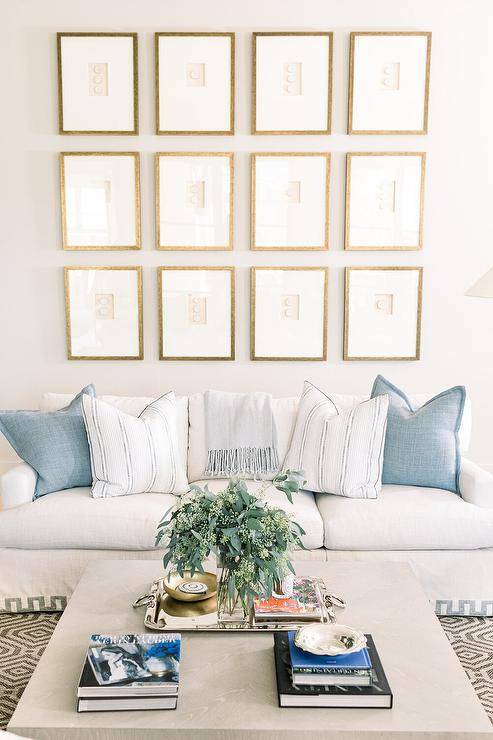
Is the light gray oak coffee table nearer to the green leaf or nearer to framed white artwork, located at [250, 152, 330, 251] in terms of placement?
the green leaf

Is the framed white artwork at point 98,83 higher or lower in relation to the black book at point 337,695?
higher

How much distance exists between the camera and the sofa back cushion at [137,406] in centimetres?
343

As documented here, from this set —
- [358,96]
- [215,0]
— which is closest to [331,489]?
[358,96]

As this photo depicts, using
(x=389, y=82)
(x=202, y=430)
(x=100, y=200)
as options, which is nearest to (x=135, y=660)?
(x=202, y=430)

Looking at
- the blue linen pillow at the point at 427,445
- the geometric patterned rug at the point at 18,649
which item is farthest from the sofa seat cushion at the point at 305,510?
the geometric patterned rug at the point at 18,649

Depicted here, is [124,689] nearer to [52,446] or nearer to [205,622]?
[205,622]

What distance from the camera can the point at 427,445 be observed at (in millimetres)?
3199

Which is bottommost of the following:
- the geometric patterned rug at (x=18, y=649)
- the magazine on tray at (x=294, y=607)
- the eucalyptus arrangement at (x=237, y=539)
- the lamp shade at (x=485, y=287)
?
the geometric patterned rug at (x=18, y=649)

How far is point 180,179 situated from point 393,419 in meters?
1.80

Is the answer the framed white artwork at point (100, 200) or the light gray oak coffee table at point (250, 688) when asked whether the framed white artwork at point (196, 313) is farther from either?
the light gray oak coffee table at point (250, 688)

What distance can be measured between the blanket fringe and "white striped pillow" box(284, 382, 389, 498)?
0.48ft

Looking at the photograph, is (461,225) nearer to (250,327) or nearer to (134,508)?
(250,327)

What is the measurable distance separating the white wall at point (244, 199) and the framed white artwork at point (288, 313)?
0.19ft

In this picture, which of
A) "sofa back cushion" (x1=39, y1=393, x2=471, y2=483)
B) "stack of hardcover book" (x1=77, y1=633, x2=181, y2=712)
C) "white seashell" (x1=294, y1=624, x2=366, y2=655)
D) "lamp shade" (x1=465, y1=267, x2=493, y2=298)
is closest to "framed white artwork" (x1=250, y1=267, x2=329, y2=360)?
"sofa back cushion" (x1=39, y1=393, x2=471, y2=483)
